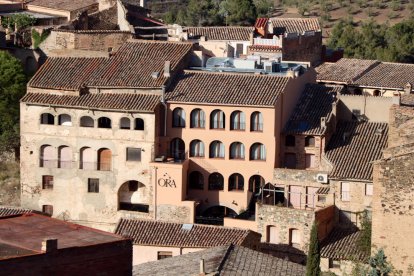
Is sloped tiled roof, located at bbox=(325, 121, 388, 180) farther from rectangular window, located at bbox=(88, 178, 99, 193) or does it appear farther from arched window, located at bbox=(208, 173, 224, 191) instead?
rectangular window, located at bbox=(88, 178, 99, 193)

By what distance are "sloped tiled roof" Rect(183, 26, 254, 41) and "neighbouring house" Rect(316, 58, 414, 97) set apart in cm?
437

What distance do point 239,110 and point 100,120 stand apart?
5.89m

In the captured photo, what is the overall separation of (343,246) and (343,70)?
21.0 meters

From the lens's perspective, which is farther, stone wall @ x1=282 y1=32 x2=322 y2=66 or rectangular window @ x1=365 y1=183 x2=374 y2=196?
stone wall @ x1=282 y1=32 x2=322 y2=66

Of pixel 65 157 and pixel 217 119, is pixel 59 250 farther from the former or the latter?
pixel 65 157

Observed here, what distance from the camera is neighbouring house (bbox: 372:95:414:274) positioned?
4178cm

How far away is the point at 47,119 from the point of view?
52625 mm

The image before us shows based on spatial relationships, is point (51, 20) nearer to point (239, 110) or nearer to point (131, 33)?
point (131, 33)

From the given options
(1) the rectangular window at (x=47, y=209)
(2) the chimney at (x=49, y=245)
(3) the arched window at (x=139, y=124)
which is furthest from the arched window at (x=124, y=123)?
(2) the chimney at (x=49, y=245)

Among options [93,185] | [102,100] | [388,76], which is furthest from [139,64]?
[388,76]

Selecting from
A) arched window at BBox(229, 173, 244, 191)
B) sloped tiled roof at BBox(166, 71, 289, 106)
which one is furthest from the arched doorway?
sloped tiled roof at BBox(166, 71, 289, 106)

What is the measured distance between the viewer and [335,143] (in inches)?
2018

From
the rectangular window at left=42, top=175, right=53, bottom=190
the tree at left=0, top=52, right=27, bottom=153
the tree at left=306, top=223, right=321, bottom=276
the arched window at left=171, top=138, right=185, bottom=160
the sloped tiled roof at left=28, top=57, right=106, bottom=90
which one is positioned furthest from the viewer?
the tree at left=0, top=52, right=27, bottom=153

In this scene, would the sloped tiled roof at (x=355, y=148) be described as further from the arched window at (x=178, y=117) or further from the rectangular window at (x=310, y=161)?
the arched window at (x=178, y=117)
